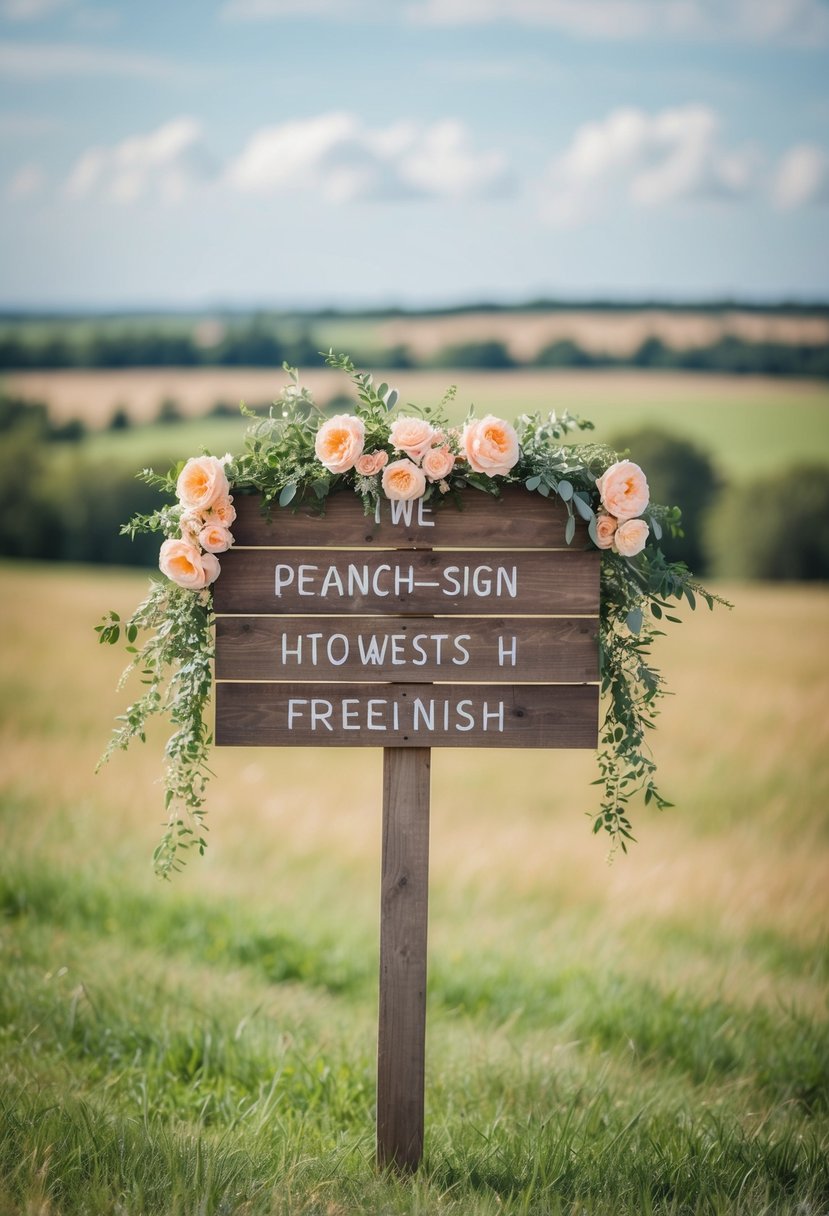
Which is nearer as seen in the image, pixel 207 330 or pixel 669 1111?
pixel 669 1111

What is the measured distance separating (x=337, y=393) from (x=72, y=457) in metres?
5.16

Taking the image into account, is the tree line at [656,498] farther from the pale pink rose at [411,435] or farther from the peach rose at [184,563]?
the pale pink rose at [411,435]

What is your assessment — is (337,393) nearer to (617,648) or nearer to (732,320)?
(732,320)

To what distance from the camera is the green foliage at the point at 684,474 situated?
17.0 meters

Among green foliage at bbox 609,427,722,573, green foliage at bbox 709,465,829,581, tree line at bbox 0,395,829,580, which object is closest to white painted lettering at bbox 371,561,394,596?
tree line at bbox 0,395,829,580

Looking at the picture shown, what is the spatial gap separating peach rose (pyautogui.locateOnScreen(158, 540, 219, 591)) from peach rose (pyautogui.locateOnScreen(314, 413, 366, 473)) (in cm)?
43

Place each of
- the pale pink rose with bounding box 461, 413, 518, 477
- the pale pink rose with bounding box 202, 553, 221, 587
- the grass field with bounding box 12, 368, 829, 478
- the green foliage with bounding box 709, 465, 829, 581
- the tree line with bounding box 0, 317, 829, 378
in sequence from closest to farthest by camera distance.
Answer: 1. the pale pink rose with bounding box 461, 413, 518, 477
2. the pale pink rose with bounding box 202, 553, 221, 587
3. the green foliage with bounding box 709, 465, 829, 581
4. the grass field with bounding box 12, 368, 829, 478
5. the tree line with bounding box 0, 317, 829, 378

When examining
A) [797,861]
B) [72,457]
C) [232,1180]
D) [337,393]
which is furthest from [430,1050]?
[72,457]

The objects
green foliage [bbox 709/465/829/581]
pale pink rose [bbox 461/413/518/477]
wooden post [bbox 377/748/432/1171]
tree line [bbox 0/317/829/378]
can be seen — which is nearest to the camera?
pale pink rose [bbox 461/413/518/477]

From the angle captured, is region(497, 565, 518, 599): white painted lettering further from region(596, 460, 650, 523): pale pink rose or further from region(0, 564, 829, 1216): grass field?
region(0, 564, 829, 1216): grass field

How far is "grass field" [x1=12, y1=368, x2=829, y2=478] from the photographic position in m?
17.9

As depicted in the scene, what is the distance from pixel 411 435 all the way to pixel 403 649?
588 mm

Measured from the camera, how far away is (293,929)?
5.45m

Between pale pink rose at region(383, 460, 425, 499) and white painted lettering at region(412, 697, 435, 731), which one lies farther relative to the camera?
white painted lettering at region(412, 697, 435, 731)
